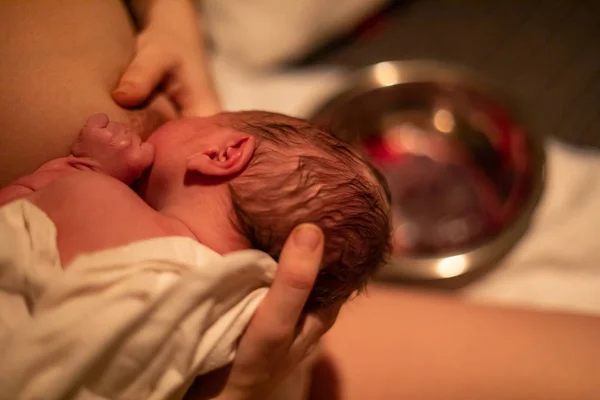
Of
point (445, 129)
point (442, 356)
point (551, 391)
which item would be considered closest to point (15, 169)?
point (442, 356)

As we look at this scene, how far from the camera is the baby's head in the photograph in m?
0.66

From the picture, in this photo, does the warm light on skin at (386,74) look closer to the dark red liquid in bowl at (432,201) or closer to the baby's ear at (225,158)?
the dark red liquid in bowl at (432,201)

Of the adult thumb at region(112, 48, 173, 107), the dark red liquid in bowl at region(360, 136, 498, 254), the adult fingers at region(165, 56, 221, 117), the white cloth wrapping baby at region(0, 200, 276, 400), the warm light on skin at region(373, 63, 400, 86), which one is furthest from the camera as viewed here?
the warm light on skin at region(373, 63, 400, 86)

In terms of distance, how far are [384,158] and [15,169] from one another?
33.1 inches

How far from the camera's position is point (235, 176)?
683 millimetres

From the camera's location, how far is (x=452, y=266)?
1.15 meters

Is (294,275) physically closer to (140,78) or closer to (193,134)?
(193,134)

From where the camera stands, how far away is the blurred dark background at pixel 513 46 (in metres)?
1.46

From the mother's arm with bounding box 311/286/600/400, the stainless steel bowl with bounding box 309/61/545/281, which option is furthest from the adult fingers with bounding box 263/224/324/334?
the stainless steel bowl with bounding box 309/61/545/281

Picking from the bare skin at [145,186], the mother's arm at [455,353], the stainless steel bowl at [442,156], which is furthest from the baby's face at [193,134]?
the stainless steel bowl at [442,156]

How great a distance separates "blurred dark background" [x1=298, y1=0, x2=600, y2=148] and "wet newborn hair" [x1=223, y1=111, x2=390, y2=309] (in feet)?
2.79

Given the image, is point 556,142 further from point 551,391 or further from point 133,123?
point 133,123

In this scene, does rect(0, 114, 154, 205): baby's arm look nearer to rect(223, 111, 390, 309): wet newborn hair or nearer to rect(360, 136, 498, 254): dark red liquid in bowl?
rect(223, 111, 390, 309): wet newborn hair

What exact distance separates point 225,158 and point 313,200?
0.10m
